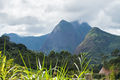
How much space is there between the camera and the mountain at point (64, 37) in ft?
513

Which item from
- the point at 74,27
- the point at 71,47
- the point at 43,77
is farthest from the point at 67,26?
the point at 43,77

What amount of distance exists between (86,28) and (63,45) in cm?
3745

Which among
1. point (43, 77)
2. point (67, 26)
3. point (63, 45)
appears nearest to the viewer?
point (43, 77)

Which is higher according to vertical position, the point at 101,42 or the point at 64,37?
the point at 64,37

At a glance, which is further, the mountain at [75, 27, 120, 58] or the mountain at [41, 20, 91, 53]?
the mountain at [41, 20, 91, 53]

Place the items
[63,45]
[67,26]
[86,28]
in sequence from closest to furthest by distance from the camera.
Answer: [63,45], [67,26], [86,28]

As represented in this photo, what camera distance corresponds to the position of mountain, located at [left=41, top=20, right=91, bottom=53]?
15650 cm

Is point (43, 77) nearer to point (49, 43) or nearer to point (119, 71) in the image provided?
point (119, 71)

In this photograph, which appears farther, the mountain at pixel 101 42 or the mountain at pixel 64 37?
the mountain at pixel 64 37

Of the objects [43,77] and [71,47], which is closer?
[43,77]

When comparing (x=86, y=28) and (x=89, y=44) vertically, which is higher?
(x=86, y=28)

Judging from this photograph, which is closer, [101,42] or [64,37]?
A: [101,42]

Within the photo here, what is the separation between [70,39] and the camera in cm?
16200

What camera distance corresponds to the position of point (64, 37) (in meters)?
161
